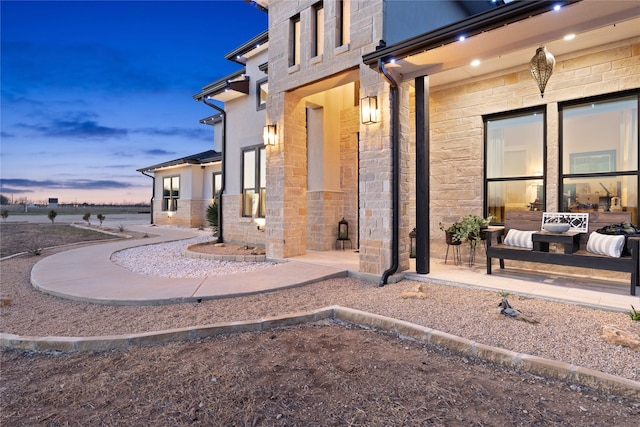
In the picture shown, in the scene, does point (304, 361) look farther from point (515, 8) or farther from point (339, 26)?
point (339, 26)

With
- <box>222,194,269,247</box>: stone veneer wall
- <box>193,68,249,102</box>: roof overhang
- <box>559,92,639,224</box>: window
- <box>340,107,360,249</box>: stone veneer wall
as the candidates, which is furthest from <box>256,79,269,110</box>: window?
<box>559,92,639,224</box>: window

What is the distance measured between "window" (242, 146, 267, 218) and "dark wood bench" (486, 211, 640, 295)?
239 inches

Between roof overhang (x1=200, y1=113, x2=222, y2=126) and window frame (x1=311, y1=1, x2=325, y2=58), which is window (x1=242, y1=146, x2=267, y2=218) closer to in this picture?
window frame (x1=311, y1=1, x2=325, y2=58)

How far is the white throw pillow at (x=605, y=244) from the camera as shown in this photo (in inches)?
161

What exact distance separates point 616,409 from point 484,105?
5410mm

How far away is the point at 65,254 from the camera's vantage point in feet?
26.0

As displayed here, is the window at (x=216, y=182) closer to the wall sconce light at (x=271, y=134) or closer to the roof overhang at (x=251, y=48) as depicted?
the roof overhang at (x=251, y=48)

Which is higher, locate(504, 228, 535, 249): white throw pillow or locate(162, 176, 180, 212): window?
locate(162, 176, 180, 212): window

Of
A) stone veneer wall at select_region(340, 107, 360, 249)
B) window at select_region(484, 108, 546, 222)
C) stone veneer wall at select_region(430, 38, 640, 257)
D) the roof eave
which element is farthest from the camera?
stone veneer wall at select_region(340, 107, 360, 249)

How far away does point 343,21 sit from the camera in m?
6.08

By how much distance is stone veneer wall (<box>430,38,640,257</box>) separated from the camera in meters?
4.94

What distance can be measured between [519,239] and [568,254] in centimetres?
78

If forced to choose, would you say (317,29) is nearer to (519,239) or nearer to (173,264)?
(519,239)

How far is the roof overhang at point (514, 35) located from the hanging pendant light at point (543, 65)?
0.16 metres
